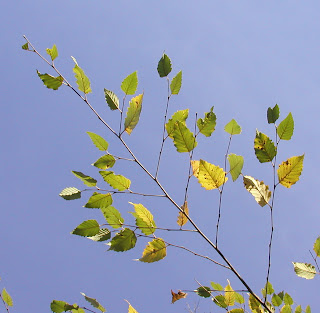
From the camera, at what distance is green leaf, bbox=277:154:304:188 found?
3.62 ft

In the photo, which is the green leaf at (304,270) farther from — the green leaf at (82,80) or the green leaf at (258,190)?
the green leaf at (82,80)

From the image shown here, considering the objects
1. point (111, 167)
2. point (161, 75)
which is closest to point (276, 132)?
point (161, 75)

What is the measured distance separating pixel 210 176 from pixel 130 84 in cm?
47

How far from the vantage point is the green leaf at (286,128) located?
3.70 ft

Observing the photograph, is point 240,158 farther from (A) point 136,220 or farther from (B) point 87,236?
(B) point 87,236

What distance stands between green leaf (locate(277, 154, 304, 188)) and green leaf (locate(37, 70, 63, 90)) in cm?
86

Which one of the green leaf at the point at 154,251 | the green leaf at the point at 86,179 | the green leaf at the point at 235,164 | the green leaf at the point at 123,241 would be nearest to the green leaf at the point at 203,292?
the green leaf at the point at 154,251

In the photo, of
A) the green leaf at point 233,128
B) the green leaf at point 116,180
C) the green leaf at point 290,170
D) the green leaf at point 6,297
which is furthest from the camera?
the green leaf at point 6,297

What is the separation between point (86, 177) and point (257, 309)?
0.93 metres

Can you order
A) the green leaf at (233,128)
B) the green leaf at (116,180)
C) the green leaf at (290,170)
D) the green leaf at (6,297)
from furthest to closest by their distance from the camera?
the green leaf at (6,297) → the green leaf at (233,128) → the green leaf at (116,180) → the green leaf at (290,170)

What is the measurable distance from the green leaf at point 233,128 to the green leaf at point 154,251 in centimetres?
48

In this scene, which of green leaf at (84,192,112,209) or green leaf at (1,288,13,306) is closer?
green leaf at (84,192,112,209)

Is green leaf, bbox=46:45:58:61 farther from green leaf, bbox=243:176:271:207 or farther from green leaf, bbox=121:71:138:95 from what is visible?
green leaf, bbox=243:176:271:207

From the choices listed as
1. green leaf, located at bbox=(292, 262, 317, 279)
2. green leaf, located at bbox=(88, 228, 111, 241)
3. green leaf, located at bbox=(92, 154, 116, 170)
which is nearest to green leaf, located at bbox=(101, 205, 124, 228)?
green leaf, located at bbox=(88, 228, 111, 241)
